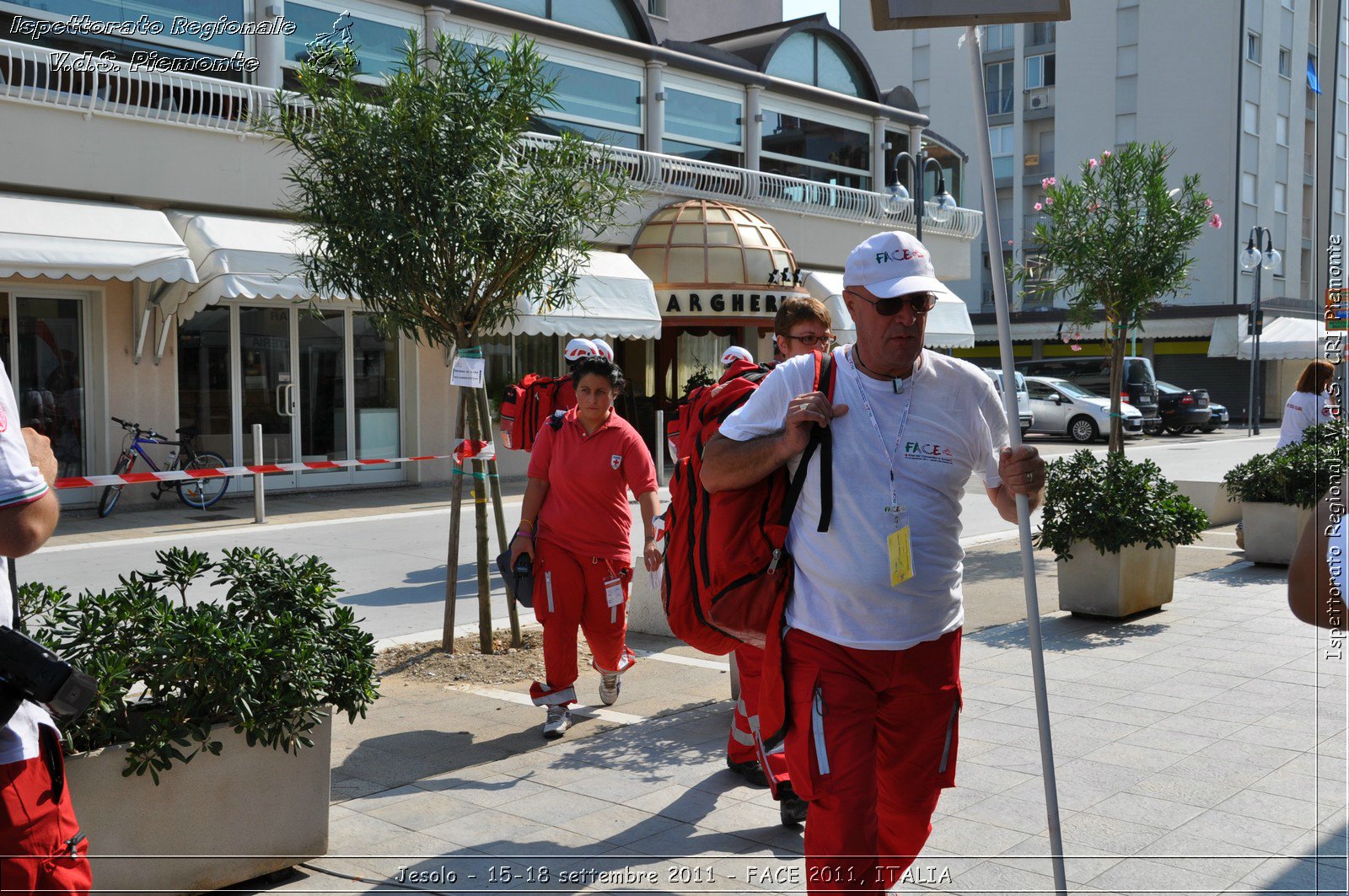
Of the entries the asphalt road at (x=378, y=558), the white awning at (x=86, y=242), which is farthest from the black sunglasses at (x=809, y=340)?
the white awning at (x=86, y=242)

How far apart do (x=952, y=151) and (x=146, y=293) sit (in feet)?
76.5

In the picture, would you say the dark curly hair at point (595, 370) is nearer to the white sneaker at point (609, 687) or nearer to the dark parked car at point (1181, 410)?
the white sneaker at point (609, 687)

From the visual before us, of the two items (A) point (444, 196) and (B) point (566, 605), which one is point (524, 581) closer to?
(B) point (566, 605)

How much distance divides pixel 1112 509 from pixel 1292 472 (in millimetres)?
3076

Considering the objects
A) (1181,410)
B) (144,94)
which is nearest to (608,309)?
(144,94)

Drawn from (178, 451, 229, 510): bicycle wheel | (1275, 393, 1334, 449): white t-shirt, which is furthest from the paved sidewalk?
(178, 451, 229, 510): bicycle wheel

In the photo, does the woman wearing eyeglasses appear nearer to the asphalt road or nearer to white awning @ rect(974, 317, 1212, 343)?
the asphalt road

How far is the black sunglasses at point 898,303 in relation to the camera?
3.12 meters

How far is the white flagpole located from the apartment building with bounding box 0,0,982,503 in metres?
6.37

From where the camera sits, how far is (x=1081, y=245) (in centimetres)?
1182

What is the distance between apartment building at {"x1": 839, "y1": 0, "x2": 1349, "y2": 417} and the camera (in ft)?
145

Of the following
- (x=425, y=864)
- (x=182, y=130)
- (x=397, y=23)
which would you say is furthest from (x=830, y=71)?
(x=425, y=864)

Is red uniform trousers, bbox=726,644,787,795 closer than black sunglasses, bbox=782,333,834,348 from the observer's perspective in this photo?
Yes

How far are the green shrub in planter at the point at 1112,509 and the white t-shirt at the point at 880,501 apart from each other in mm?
5256
